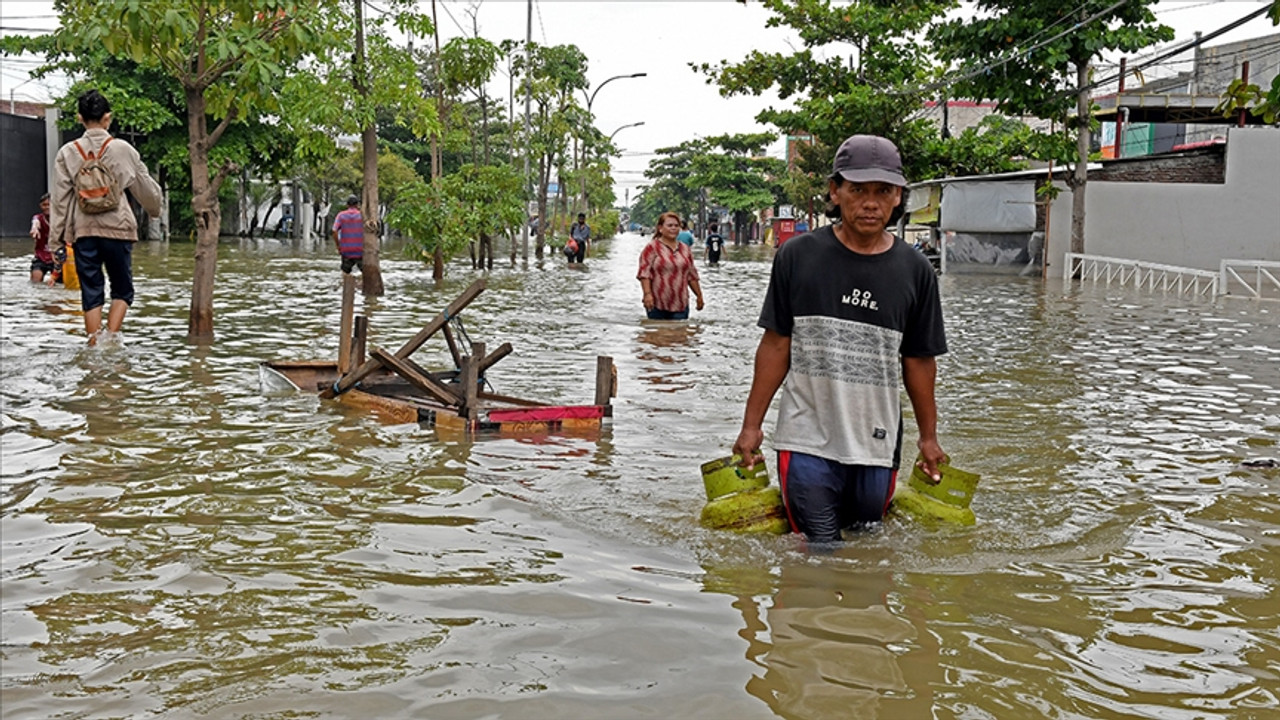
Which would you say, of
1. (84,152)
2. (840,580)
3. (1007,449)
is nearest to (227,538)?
(840,580)

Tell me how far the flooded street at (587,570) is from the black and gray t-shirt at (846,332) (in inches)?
20.0

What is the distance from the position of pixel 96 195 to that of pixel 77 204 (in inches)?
8.4

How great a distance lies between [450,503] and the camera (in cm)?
571

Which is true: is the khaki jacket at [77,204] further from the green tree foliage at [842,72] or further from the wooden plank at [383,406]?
the green tree foliage at [842,72]

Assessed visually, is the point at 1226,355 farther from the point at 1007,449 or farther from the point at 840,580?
the point at 840,580

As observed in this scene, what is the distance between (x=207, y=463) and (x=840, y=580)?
11.4 ft

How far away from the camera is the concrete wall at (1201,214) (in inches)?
1139

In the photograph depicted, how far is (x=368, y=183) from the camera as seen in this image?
18375 mm

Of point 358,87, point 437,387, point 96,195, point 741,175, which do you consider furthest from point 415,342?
point 741,175

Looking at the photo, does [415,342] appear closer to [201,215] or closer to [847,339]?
[847,339]

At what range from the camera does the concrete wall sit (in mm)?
28922

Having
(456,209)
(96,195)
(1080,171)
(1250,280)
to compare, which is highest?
(1080,171)

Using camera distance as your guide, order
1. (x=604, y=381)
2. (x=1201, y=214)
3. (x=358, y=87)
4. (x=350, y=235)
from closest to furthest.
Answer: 1. (x=604, y=381)
2. (x=358, y=87)
3. (x=350, y=235)
4. (x=1201, y=214)

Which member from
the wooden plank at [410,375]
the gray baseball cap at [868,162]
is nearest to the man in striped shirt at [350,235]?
the wooden plank at [410,375]
